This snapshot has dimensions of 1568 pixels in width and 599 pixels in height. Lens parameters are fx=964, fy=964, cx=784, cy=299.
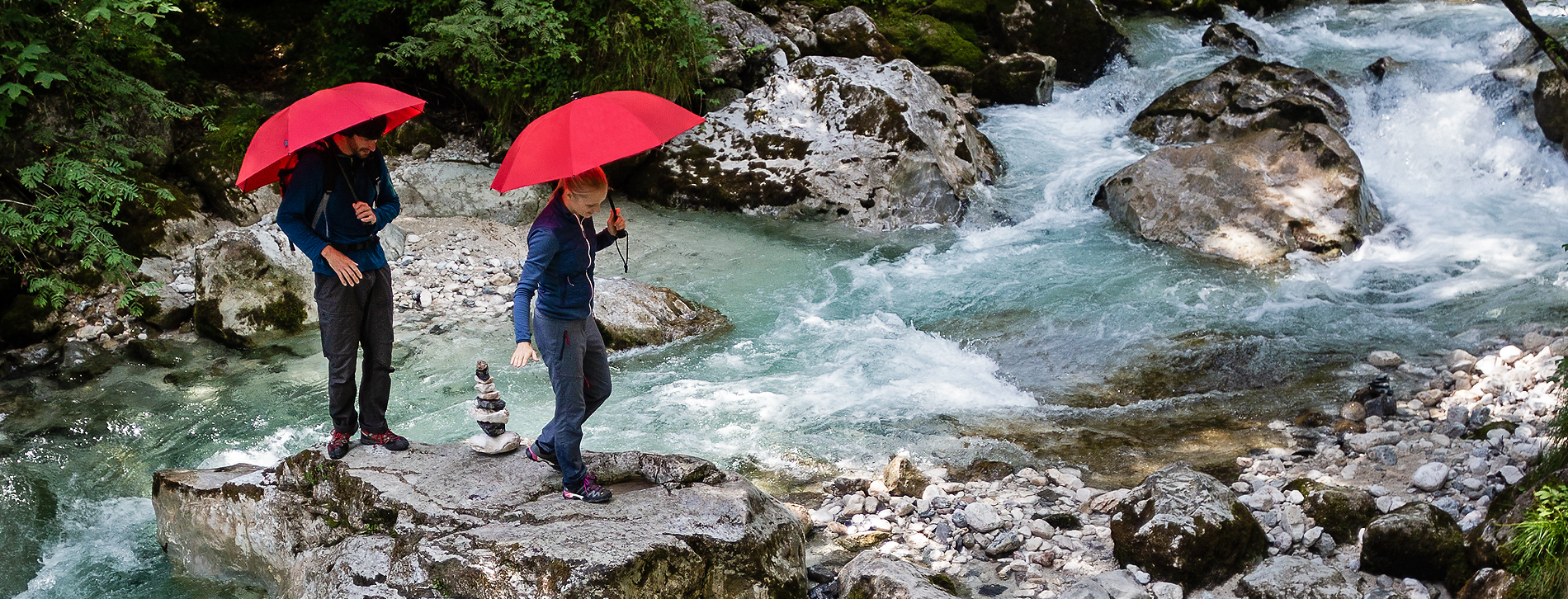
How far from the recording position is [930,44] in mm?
14484

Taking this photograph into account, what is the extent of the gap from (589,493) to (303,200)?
1852 mm

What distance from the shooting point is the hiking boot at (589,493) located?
14.2 ft

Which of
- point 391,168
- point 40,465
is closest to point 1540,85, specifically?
point 391,168

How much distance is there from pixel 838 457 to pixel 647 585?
8.18 feet

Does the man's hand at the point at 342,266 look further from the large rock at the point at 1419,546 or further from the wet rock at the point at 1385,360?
the wet rock at the point at 1385,360

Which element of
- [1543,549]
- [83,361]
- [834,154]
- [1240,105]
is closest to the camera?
[1543,549]

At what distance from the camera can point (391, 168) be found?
1073 cm

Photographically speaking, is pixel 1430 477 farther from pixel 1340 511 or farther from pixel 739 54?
pixel 739 54

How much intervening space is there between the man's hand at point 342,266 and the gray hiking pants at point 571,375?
3.09ft

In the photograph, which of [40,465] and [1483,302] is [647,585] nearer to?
[40,465]

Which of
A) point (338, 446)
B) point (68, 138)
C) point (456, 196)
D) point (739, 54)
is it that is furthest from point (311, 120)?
point (739, 54)

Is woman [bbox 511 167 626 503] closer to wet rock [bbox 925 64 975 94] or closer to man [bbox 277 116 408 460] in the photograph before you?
man [bbox 277 116 408 460]

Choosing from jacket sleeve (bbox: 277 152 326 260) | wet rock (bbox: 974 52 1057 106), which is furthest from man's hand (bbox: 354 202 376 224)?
wet rock (bbox: 974 52 1057 106)

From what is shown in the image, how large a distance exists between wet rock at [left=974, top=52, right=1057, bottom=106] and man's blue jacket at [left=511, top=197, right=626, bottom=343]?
36.5ft
